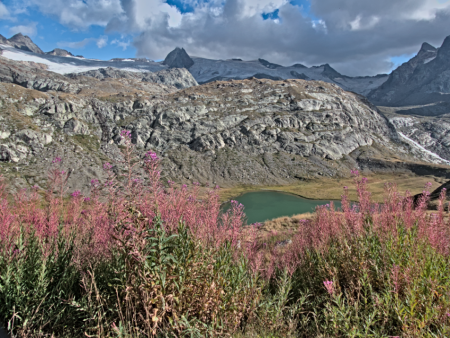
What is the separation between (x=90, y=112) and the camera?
16000cm

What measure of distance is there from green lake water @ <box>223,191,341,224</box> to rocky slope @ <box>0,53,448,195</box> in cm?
3080

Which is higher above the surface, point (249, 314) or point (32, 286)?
point (32, 286)

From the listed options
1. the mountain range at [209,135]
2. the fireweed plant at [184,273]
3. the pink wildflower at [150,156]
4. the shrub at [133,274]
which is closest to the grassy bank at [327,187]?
the mountain range at [209,135]

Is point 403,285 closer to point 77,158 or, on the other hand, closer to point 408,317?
point 408,317

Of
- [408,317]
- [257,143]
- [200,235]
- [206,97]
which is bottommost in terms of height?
[408,317]

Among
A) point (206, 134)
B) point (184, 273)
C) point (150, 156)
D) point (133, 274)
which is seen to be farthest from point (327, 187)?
point (133, 274)

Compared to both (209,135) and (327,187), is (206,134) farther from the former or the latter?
(327,187)

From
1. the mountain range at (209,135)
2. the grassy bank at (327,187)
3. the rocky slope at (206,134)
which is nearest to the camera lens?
the grassy bank at (327,187)

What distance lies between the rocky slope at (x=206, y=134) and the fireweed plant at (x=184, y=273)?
391ft

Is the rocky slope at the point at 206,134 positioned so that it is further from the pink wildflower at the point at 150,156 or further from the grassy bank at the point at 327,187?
the pink wildflower at the point at 150,156

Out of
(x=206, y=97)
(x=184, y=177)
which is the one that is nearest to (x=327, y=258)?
(x=184, y=177)

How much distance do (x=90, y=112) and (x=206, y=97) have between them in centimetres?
8069

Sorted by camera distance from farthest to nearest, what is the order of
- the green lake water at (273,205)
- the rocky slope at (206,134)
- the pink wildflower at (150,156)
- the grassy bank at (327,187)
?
the rocky slope at (206,134) → the grassy bank at (327,187) → the green lake water at (273,205) → the pink wildflower at (150,156)

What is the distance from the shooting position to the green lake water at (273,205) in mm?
70875
